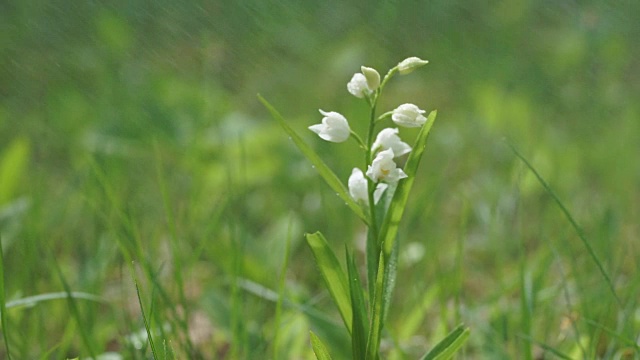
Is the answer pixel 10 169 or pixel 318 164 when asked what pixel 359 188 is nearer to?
pixel 318 164

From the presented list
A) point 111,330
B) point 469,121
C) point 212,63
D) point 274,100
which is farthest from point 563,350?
point 212,63

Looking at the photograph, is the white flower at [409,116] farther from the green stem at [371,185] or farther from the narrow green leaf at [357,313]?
the narrow green leaf at [357,313]

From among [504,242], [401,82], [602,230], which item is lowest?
[401,82]

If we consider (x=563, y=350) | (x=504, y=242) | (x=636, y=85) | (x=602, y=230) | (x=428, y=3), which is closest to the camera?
(x=563, y=350)

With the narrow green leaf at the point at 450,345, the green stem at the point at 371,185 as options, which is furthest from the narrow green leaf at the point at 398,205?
the narrow green leaf at the point at 450,345

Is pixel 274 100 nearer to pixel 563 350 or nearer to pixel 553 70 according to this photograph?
pixel 553 70

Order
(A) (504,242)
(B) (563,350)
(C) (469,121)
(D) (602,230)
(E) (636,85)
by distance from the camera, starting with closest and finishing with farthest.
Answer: (B) (563,350) → (D) (602,230) → (A) (504,242) → (C) (469,121) → (E) (636,85)

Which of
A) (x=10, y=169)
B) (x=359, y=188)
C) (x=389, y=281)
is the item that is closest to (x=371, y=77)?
(x=359, y=188)

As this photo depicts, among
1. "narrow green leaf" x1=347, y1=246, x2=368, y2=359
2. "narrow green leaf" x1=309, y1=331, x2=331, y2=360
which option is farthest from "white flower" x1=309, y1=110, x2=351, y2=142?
"narrow green leaf" x1=309, y1=331, x2=331, y2=360
